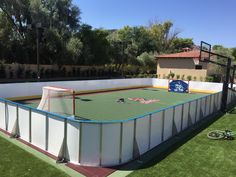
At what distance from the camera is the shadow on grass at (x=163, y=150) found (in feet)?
21.4

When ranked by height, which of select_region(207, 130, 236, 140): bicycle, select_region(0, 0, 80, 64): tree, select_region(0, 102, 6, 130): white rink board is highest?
select_region(0, 0, 80, 64): tree

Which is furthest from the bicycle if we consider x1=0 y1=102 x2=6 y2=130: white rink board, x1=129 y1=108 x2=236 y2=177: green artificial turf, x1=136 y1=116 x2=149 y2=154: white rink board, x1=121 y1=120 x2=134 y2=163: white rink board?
x1=0 y1=102 x2=6 y2=130: white rink board

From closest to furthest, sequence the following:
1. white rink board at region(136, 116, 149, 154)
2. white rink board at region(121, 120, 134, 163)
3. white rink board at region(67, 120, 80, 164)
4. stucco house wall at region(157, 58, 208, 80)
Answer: white rink board at region(67, 120, 80, 164)
white rink board at region(121, 120, 134, 163)
white rink board at region(136, 116, 149, 154)
stucco house wall at region(157, 58, 208, 80)

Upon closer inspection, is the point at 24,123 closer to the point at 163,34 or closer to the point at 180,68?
the point at 180,68

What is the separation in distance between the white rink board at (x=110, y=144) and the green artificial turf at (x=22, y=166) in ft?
3.71

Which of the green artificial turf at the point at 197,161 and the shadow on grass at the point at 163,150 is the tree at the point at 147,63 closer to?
the shadow on grass at the point at 163,150

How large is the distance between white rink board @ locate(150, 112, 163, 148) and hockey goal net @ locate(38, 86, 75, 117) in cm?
455

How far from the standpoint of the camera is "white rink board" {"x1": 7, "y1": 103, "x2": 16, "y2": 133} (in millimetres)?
8539

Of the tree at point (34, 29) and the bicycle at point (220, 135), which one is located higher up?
the tree at point (34, 29)

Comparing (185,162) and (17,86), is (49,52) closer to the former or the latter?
(17,86)

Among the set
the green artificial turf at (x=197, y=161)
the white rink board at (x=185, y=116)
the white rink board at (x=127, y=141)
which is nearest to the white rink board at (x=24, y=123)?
the white rink board at (x=127, y=141)

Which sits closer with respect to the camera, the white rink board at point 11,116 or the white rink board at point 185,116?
the white rink board at point 11,116

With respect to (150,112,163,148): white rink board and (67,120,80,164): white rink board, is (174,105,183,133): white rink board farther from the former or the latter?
(67,120,80,164): white rink board

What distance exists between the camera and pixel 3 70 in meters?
29.7
